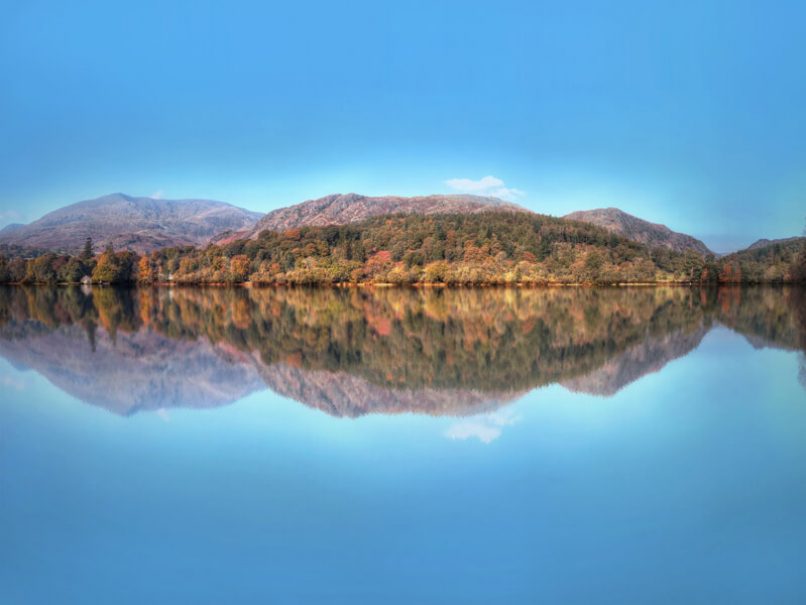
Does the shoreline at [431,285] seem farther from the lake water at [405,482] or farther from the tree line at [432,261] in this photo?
the lake water at [405,482]

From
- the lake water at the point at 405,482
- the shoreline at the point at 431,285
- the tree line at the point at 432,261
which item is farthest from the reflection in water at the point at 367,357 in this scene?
the tree line at the point at 432,261

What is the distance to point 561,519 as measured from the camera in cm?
582

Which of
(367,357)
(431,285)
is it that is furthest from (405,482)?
(431,285)

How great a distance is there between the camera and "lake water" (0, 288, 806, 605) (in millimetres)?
4938

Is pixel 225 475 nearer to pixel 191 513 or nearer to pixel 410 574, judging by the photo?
pixel 191 513

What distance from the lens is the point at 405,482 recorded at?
6.67 meters

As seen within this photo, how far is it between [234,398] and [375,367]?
12.0 feet

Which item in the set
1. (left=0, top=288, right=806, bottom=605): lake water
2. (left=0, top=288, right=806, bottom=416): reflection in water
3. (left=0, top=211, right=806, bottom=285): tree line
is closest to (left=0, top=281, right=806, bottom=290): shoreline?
(left=0, top=211, right=806, bottom=285): tree line

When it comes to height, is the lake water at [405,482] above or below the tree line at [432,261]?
below

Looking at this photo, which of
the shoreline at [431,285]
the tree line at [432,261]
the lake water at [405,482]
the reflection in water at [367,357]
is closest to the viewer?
the lake water at [405,482]

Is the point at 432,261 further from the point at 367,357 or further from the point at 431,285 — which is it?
the point at 367,357

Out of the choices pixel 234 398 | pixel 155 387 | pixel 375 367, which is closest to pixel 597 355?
pixel 375 367

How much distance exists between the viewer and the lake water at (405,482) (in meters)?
4.94

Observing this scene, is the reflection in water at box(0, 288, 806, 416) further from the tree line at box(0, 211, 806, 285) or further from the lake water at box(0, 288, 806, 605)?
the tree line at box(0, 211, 806, 285)
